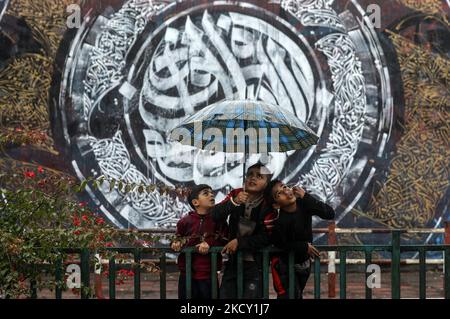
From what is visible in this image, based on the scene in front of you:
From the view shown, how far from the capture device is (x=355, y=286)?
1230 centimetres

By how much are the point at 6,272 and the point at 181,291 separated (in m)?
1.57

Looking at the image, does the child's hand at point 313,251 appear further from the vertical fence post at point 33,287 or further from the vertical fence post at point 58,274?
the vertical fence post at point 33,287

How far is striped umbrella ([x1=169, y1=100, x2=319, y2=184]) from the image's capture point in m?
7.46

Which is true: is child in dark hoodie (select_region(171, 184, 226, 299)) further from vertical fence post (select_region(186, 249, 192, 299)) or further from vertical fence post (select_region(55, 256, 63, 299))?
vertical fence post (select_region(55, 256, 63, 299))

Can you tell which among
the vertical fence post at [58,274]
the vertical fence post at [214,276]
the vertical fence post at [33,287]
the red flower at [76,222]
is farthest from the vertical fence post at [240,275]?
the vertical fence post at [33,287]

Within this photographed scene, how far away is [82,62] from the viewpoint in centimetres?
1377

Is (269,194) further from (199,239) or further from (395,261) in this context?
(395,261)

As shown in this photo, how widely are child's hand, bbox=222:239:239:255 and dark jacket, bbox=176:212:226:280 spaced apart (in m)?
0.22

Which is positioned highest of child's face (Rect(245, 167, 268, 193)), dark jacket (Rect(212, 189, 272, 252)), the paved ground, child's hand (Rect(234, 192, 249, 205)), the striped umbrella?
the striped umbrella

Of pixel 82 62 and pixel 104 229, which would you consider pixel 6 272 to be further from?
pixel 82 62

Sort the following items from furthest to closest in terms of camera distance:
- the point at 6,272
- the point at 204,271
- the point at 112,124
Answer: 1. the point at 112,124
2. the point at 204,271
3. the point at 6,272

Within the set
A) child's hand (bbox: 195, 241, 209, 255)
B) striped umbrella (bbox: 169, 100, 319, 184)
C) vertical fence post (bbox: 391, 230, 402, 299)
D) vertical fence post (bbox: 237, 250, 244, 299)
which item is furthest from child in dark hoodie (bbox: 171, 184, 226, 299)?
vertical fence post (bbox: 391, 230, 402, 299)

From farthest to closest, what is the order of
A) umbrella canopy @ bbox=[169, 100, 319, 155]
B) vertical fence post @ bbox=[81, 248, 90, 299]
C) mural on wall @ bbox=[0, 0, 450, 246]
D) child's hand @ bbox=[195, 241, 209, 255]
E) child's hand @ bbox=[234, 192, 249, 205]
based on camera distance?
mural on wall @ bbox=[0, 0, 450, 246] < umbrella canopy @ bbox=[169, 100, 319, 155] < child's hand @ bbox=[234, 192, 249, 205] < child's hand @ bbox=[195, 241, 209, 255] < vertical fence post @ bbox=[81, 248, 90, 299]
